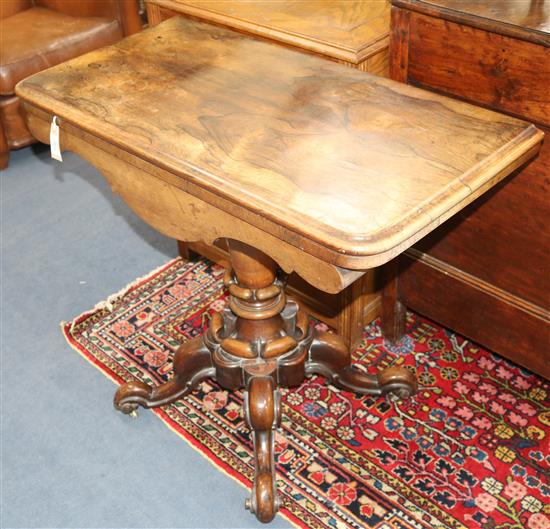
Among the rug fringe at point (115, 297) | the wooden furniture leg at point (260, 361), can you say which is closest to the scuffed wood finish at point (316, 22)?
the wooden furniture leg at point (260, 361)

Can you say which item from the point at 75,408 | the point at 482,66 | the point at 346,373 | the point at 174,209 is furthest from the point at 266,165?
the point at 75,408

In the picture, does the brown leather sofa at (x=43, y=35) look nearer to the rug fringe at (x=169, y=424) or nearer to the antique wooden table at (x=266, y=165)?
the rug fringe at (x=169, y=424)

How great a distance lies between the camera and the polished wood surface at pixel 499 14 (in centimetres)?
142

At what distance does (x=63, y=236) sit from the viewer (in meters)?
2.64

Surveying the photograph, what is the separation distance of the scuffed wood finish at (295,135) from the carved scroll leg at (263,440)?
0.55m

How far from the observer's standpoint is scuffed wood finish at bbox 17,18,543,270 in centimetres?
121

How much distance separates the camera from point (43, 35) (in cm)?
299

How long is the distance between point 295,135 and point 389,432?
835 millimetres

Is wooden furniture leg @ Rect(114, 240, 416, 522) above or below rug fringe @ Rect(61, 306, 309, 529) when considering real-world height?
above

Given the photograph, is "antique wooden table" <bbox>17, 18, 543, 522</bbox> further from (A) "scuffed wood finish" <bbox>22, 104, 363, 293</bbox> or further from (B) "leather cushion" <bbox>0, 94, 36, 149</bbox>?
(B) "leather cushion" <bbox>0, 94, 36, 149</bbox>

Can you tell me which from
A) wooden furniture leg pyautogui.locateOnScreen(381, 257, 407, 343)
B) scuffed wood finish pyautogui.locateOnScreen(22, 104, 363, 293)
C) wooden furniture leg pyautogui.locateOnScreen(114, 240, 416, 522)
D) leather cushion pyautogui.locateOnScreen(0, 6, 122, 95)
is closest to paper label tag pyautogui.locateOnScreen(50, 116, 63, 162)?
scuffed wood finish pyautogui.locateOnScreen(22, 104, 363, 293)

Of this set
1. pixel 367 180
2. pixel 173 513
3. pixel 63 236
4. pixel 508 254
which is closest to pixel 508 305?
pixel 508 254

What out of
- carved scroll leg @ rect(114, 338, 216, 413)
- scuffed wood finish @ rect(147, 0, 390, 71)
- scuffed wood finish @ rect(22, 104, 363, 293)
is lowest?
carved scroll leg @ rect(114, 338, 216, 413)

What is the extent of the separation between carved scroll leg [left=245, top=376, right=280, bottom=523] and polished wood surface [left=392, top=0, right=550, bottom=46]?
849mm
